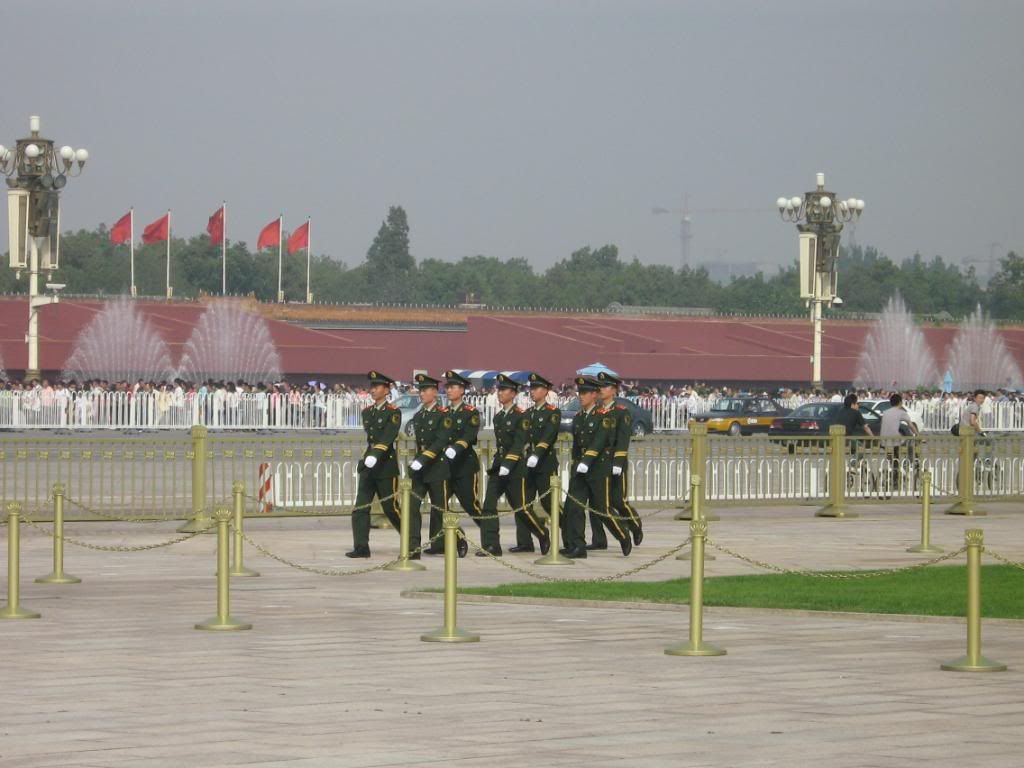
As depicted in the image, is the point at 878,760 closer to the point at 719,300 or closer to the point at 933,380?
the point at 933,380

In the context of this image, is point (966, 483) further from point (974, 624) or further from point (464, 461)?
point (974, 624)

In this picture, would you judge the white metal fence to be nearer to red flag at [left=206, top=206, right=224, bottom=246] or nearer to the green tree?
red flag at [left=206, top=206, right=224, bottom=246]

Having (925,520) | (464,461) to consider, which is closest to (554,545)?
(464,461)

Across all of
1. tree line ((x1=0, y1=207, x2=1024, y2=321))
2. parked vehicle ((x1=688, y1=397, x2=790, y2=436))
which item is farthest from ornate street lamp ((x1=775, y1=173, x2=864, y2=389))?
tree line ((x1=0, y1=207, x2=1024, y2=321))

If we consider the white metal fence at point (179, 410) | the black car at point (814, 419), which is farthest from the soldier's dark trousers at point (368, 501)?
the black car at point (814, 419)

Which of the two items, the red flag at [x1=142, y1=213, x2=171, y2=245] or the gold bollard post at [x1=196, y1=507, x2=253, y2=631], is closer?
the gold bollard post at [x1=196, y1=507, x2=253, y2=631]

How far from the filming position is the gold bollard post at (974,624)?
8.55 meters

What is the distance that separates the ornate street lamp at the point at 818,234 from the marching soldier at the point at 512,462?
2641 cm

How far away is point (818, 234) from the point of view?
1594 inches

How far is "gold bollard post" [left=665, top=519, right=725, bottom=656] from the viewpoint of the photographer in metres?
9.04

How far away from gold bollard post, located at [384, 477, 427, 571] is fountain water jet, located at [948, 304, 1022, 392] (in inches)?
2209

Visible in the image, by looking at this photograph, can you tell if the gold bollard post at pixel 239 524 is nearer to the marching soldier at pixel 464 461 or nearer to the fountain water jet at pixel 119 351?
the marching soldier at pixel 464 461

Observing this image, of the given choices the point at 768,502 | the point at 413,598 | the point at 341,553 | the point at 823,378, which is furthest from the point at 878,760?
the point at 823,378

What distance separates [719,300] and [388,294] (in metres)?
19.7
